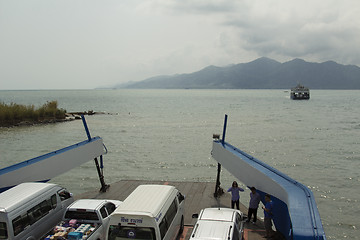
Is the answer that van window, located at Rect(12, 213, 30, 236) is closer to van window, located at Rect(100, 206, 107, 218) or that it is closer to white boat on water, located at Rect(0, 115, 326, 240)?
van window, located at Rect(100, 206, 107, 218)

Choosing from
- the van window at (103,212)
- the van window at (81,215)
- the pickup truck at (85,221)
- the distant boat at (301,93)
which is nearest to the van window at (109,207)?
the pickup truck at (85,221)

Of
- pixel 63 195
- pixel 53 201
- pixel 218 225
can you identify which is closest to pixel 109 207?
pixel 53 201

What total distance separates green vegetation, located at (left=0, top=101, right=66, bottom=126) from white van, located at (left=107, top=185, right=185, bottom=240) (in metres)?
55.8

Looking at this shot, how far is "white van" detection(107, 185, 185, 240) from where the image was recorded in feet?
24.8

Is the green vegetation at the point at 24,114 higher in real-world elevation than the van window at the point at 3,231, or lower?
lower

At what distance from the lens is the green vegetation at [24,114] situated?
55.9 metres

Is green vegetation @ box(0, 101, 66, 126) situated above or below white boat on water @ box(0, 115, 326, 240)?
below

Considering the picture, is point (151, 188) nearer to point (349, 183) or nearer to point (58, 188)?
point (58, 188)

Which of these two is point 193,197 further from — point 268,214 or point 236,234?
point 236,234

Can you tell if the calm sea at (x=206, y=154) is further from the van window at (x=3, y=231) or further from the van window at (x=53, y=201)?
the van window at (x=3, y=231)

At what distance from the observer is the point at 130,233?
25.0ft

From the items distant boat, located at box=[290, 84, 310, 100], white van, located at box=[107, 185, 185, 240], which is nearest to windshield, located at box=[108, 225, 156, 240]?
white van, located at box=[107, 185, 185, 240]

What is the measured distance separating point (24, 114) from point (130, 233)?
59464mm

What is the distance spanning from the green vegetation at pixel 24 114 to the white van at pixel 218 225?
56966mm
